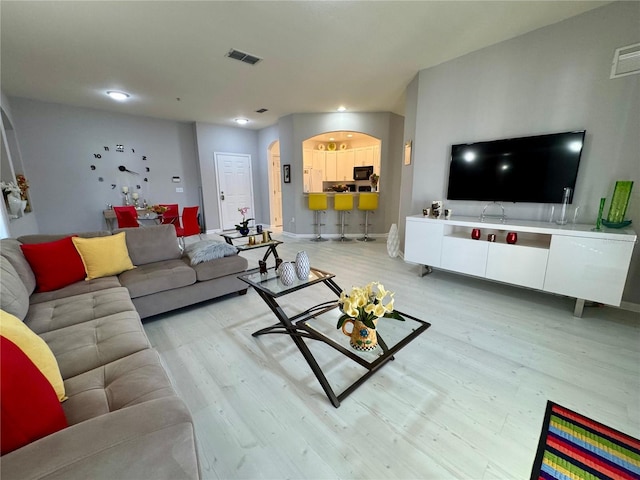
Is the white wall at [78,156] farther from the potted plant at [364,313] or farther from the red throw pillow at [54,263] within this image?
the potted plant at [364,313]

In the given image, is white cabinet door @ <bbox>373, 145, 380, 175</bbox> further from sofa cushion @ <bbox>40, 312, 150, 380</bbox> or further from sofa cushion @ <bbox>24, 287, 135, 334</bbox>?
sofa cushion @ <bbox>40, 312, 150, 380</bbox>

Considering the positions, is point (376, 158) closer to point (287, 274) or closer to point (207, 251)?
point (207, 251)

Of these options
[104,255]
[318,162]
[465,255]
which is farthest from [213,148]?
[465,255]

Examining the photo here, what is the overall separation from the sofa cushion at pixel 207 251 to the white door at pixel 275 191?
488 centimetres

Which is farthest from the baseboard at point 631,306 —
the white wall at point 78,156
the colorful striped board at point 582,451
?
the white wall at point 78,156

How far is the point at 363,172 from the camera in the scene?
290 inches

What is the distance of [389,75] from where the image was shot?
3.78 metres

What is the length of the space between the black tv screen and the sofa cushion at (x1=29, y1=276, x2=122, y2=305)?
13.3 feet

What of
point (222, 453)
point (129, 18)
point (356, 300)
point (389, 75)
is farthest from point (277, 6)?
point (222, 453)

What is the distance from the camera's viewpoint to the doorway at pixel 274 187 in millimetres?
7531

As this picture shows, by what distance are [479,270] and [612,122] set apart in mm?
1872

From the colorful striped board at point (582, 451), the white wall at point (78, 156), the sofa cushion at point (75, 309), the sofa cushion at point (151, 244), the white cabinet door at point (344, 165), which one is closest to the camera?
the colorful striped board at point (582, 451)

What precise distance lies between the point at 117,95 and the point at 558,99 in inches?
253

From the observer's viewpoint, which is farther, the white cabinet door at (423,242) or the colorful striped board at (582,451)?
the white cabinet door at (423,242)
